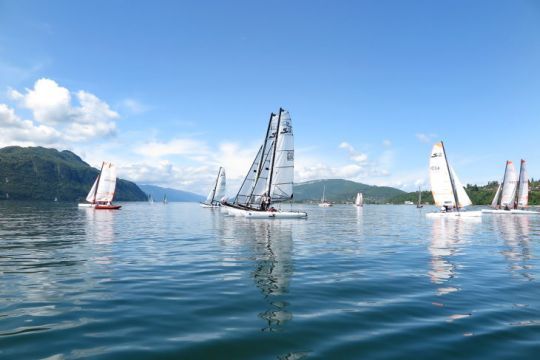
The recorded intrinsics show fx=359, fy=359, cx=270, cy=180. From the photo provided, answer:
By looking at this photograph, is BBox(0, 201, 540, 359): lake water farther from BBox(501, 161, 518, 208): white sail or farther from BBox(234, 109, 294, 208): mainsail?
BBox(501, 161, 518, 208): white sail

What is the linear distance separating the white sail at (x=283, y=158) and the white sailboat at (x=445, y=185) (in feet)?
97.5

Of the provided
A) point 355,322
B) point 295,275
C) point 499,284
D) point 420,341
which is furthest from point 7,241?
point 499,284

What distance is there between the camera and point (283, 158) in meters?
63.9

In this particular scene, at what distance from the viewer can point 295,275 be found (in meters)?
15.5

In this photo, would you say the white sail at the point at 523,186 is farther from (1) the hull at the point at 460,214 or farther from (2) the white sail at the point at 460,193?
(1) the hull at the point at 460,214

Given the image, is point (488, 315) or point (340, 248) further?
point (340, 248)

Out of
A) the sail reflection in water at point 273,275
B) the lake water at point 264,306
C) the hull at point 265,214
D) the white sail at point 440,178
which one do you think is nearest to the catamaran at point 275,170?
the hull at point 265,214

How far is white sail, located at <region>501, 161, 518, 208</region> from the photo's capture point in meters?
94.8

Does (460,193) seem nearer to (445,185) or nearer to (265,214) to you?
(445,185)

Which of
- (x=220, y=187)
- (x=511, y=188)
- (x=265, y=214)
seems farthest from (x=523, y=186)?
(x=220, y=187)

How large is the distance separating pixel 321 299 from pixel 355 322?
7.79ft

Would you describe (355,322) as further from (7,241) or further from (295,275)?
(7,241)

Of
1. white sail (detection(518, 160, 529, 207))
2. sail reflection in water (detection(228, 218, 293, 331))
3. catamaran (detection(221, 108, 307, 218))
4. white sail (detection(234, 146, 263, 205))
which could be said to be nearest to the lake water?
sail reflection in water (detection(228, 218, 293, 331))

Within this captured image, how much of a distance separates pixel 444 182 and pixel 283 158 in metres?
33.7
